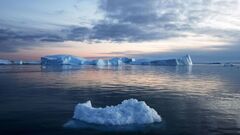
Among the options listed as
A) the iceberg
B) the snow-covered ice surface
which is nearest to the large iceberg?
the snow-covered ice surface

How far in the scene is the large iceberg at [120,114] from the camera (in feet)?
65.6

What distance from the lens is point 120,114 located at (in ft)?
67.0

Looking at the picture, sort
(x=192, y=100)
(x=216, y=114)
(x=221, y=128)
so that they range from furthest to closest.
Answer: (x=192, y=100), (x=216, y=114), (x=221, y=128)

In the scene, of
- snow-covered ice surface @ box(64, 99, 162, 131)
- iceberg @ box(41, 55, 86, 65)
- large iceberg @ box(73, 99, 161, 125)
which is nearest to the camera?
snow-covered ice surface @ box(64, 99, 162, 131)

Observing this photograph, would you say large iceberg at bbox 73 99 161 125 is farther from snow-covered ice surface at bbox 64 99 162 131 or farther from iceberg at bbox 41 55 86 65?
iceberg at bbox 41 55 86 65

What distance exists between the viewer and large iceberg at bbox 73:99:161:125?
20.0 m

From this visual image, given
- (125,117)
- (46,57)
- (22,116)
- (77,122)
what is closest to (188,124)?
(125,117)

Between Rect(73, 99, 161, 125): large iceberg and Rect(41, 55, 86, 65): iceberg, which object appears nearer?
Rect(73, 99, 161, 125): large iceberg

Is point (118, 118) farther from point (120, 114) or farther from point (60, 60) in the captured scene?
point (60, 60)

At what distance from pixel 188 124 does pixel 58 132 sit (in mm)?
8092

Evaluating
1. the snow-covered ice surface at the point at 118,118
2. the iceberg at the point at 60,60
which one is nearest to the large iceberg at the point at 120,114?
the snow-covered ice surface at the point at 118,118

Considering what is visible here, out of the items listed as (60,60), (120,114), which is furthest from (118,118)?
(60,60)

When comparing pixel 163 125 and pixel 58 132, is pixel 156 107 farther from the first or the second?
pixel 58 132

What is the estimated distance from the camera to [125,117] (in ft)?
66.5
